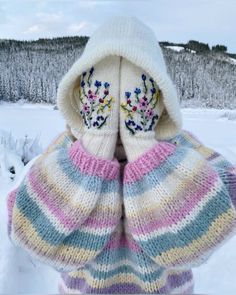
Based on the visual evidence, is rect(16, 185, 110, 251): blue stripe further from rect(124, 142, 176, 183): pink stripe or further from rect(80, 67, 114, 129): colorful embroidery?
rect(80, 67, 114, 129): colorful embroidery

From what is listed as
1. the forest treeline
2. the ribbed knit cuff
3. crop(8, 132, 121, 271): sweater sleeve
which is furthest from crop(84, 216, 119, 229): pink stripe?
the forest treeline

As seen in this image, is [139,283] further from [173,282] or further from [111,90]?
[111,90]

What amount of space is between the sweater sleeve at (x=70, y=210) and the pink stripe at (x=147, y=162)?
5 centimetres

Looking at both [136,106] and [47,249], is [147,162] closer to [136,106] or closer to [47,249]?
[136,106]

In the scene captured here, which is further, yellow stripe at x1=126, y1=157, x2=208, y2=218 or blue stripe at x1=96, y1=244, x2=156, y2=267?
blue stripe at x1=96, y1=244, x2=156, y2=267

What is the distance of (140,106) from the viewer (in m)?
1.34

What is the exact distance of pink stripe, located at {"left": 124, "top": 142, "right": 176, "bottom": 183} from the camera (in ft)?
4.29

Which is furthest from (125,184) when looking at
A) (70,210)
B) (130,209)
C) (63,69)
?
(63,69)

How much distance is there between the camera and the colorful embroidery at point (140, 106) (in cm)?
134

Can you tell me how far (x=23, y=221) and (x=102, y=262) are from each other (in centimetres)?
28

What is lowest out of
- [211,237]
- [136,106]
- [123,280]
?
[123,280]

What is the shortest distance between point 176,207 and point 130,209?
14 centimetres

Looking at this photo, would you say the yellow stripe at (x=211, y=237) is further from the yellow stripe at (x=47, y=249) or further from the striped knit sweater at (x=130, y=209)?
the yellow stripe at (x=47, y=249)

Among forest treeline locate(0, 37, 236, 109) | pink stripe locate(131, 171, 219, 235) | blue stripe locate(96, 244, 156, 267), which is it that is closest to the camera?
pink stripe locate(131, 171, 219, 235)
